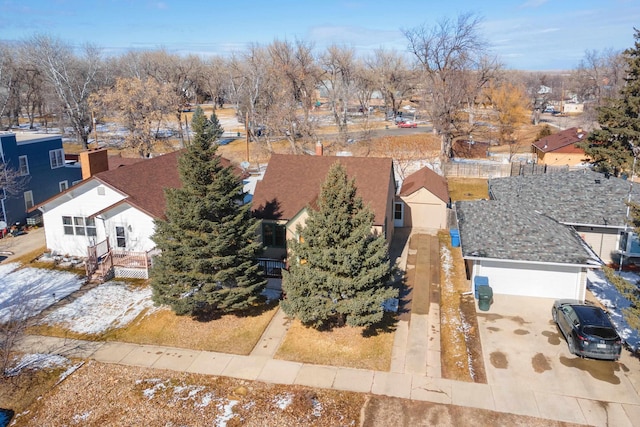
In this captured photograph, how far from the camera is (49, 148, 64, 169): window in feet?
112

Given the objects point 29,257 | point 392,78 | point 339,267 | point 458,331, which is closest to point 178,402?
point 339,267

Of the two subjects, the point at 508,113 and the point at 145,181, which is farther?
the point at 508,113

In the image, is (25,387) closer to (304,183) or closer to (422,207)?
(304,183)

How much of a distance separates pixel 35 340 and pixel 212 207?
826cm

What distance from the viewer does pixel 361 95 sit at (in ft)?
300

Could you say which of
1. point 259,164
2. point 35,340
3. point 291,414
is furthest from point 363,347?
point 259,164

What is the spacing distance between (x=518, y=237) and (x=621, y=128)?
18564mm

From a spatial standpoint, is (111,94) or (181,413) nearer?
(181,413)

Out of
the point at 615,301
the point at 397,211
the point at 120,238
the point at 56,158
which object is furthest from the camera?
the point at 56,158

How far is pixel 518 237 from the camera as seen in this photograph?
21.1 metres

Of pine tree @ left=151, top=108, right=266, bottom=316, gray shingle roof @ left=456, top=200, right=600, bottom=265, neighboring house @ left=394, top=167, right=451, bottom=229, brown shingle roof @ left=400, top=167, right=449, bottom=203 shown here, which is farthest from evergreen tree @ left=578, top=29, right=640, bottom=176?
pine tree @ left=151, top=108, right=266, bottom=316

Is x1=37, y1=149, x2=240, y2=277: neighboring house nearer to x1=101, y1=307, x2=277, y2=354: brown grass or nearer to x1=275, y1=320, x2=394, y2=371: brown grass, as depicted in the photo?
x1=101, y1=307, x2=277, y2=354: brown grass

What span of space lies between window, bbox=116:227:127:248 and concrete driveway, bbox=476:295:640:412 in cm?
1751

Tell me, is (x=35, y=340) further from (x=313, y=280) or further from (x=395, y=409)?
(x=395, y=409)
